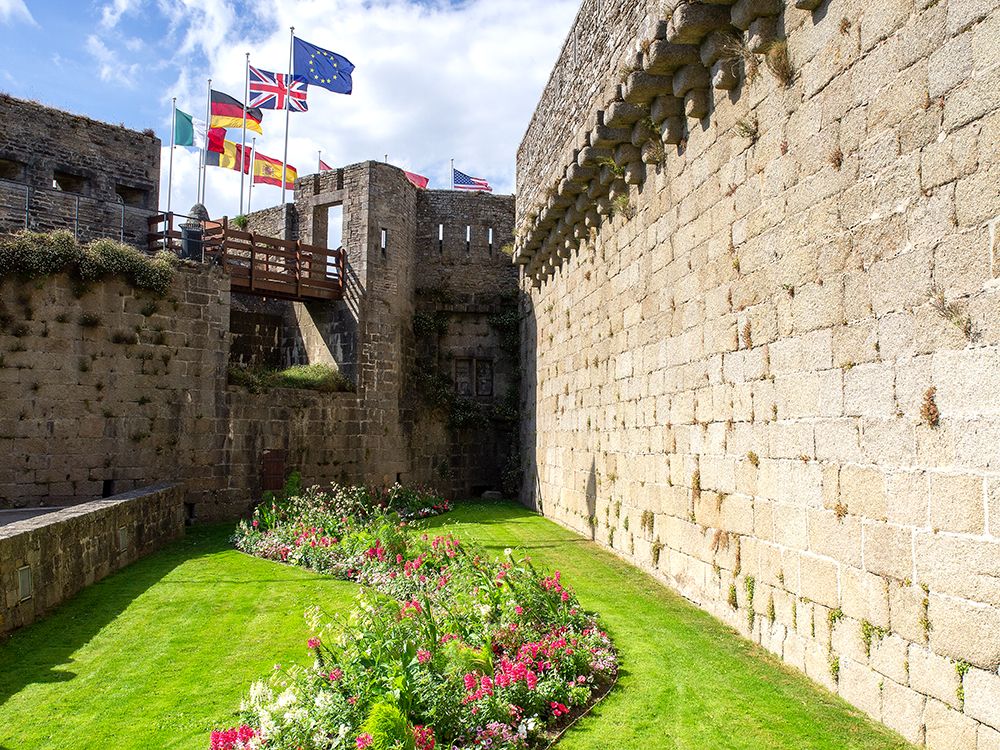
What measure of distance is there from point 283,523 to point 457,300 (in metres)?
9.96

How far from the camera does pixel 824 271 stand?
5.29 metres

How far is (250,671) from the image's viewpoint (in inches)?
227

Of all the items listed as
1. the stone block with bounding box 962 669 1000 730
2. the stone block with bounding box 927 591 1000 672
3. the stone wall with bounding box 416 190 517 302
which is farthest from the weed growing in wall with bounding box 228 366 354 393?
the stone block with bounding box 962 669 1000 730

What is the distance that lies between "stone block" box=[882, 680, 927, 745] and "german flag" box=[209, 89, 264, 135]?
24.1m

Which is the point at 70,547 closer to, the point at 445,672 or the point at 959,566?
the point at 445,672

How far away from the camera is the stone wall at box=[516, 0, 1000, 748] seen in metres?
4.01

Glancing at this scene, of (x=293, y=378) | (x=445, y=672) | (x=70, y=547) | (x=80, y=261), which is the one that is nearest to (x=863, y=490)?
(x=445, y=672)

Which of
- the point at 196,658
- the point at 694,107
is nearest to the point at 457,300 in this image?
the point at 694,107

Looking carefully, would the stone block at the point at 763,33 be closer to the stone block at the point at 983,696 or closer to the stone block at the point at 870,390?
the stone block at the point at 870,390

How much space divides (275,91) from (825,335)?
22064 mm

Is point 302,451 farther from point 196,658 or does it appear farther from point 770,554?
point 770,554

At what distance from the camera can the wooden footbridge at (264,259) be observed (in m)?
16.0

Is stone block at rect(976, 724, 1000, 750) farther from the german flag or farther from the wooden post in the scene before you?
the german flag

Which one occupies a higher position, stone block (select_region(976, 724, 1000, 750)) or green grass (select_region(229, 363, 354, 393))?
green grass (select_region(229, 363, 354, 393))
